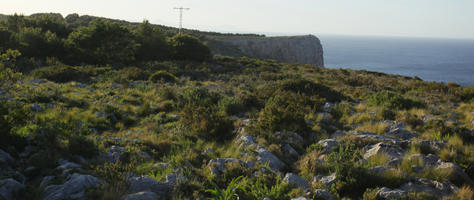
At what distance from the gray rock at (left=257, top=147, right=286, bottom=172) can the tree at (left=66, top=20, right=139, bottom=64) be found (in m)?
21.1

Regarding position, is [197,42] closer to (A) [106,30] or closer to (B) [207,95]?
(A) [106,30]

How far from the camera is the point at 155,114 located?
9734 mm

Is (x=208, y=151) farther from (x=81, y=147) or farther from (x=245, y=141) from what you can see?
(x=81, y=147)

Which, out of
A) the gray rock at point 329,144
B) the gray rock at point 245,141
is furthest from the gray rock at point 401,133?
the gray rock at point 245,141

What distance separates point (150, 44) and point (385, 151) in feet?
87.3

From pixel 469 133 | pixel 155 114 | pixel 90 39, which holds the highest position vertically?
pixel 90 39

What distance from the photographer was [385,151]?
5.52 m

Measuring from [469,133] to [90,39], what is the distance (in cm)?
2617

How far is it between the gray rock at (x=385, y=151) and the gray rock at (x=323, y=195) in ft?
5.80

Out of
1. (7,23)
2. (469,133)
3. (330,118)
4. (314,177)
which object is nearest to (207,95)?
(330,118)

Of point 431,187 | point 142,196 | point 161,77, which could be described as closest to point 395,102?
point 431,187

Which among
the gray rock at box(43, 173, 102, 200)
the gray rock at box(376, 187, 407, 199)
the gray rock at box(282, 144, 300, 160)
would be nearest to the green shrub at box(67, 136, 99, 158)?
the gray rock at box(43, 173, 102, 200)

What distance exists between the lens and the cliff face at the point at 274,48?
58.2m

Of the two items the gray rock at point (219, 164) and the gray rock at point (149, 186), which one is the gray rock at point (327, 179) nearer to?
the gray rock at point (219, 164)
